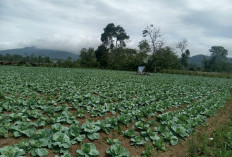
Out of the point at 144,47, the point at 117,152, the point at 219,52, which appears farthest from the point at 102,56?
the point at 219,52

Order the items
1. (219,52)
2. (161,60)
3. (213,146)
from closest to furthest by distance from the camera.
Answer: (213,146) → (161,60) → (219,52)

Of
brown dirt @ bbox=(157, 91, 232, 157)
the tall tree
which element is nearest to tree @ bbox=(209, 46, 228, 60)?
the tall tree

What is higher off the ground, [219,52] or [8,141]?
[219,52]

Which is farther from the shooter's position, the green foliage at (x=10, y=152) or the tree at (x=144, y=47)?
the tree at (x=144, y=47)

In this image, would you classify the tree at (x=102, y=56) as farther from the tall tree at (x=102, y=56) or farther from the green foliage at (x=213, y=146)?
the green foliage at (x=213, y=146)

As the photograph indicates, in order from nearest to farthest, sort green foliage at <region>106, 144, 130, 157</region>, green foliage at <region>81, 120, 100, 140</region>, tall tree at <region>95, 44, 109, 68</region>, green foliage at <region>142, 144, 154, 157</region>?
green foliage at <region>106, 144, 130, 157</region> → green foliage at <region>142, 144, 154, 157</region> → green foliage at <region>81, 120, 100, 140</region> → tall tree at <region>95, 44, 109, 68</region>

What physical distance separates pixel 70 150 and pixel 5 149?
1152 mm

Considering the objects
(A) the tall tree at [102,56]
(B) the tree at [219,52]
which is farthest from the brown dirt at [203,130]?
(B) the tree at [219,52]

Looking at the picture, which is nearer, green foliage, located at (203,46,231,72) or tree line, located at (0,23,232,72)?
tree line, located at (0,23,232,72)

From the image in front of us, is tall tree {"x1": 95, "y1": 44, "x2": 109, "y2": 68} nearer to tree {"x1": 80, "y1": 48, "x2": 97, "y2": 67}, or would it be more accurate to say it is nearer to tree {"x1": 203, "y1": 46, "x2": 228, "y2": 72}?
tree {"x1": 80, "y1": 48, "x2": 97, "y2": 67}

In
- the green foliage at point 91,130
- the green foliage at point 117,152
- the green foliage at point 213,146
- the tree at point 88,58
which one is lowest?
the green foliage at point 213,146

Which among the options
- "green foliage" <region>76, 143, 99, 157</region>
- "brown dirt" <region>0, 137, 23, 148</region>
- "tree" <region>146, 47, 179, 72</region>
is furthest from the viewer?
"tree" <region>146, 47, 179, 72</region>

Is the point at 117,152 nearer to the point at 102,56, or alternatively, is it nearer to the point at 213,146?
the point at 213,146

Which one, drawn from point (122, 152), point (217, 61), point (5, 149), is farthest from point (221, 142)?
point (217, 61)
